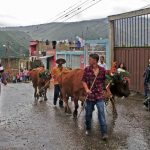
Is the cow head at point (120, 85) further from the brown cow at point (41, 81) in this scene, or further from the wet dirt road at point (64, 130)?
the brown cow at point (41, 81)

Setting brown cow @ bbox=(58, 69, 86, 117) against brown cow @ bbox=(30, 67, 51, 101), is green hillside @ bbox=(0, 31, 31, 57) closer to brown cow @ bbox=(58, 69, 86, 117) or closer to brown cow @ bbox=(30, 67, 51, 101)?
brown cow @ bbox=(30, 67, 51, 101)

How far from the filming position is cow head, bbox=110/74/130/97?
11717 mm

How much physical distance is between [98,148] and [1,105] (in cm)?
817

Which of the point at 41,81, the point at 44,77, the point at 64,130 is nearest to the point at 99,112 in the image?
the point at 64,130

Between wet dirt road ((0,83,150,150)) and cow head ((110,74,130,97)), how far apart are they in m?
0.72

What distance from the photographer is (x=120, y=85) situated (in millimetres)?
11820

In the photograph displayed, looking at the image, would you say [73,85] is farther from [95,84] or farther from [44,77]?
[44,77]

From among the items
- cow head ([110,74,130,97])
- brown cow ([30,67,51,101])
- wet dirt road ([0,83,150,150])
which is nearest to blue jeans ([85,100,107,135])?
wet dirt road ([0,83,150,150])

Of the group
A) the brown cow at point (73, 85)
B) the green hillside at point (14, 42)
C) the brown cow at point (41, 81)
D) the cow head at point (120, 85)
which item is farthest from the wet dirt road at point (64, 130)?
the green hillside at point (14, 42)

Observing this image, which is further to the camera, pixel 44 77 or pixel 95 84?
pixel 44 77

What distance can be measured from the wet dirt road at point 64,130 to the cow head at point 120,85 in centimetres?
72

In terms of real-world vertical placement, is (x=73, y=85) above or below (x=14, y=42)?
below

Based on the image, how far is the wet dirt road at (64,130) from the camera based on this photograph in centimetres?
874

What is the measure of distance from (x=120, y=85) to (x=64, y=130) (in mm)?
2256
